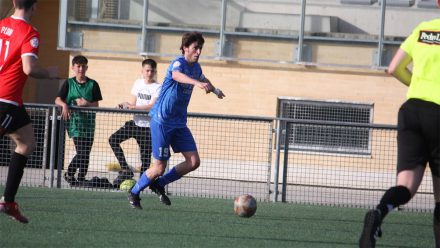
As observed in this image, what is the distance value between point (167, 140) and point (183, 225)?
1.52 meters

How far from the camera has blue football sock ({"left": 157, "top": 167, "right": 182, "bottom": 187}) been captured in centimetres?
1153

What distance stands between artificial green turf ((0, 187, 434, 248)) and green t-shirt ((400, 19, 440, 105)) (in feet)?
7.21

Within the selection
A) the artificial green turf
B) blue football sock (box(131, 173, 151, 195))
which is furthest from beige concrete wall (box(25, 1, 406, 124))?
blue football sock (box(131, 173, 151, 195))

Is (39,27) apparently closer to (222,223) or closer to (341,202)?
(341,202)

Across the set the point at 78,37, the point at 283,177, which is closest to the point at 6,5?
the point at 78,37

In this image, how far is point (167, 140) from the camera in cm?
1124

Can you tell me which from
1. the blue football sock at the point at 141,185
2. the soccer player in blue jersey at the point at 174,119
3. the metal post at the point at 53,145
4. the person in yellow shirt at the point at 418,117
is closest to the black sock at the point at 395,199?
the person in yellow shirt at the point at 418,117

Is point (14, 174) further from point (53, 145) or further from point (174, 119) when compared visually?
point (53, 145)

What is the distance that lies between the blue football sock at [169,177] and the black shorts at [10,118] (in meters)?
2.70

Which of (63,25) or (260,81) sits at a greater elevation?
(63,25)

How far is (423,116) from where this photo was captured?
24.2 ft

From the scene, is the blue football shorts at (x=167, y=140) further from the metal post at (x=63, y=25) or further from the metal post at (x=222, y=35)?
the metal post at (x=63, y=25)

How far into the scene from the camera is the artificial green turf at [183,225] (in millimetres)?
8766

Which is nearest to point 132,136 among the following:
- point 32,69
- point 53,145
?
point 53,145
